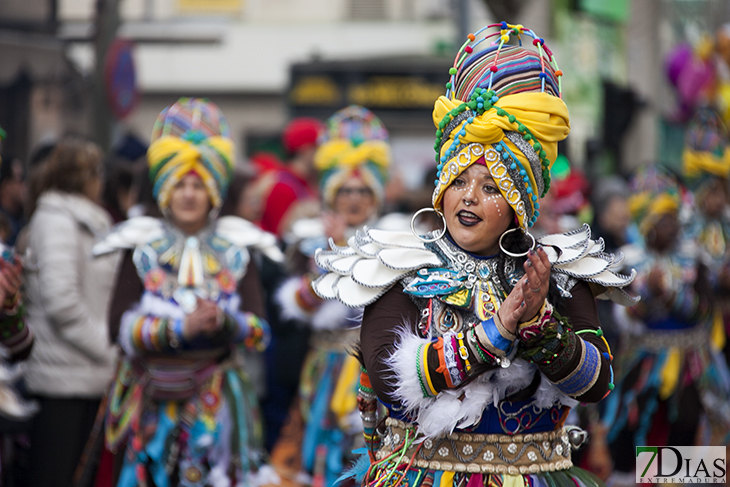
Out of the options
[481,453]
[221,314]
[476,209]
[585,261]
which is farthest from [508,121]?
[221,314]

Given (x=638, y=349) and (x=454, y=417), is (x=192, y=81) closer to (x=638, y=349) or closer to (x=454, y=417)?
(x=638, y=349)

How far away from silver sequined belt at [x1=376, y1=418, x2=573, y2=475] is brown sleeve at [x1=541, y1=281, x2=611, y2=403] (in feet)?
0.69

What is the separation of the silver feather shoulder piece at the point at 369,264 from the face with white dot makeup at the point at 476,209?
0.45 feet


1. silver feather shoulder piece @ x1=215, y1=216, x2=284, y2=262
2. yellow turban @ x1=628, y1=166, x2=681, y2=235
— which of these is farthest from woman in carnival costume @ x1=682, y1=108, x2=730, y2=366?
silver feather shoulder piece @ x1=215, y1=216, x2=284, y2=262

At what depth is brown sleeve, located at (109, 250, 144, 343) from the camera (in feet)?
15.4

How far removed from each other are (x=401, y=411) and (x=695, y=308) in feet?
13.4

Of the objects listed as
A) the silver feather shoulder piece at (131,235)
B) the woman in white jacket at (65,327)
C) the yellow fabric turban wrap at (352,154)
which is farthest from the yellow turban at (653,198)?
the woman in white jacket at (65,327)

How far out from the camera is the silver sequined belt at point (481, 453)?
2938 mm

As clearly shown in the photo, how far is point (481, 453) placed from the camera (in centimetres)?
294

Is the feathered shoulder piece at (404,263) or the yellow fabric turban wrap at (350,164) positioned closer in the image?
the feathered shoulder piece at (404,263)

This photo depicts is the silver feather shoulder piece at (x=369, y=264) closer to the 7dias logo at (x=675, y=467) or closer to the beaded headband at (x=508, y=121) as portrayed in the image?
the beaded headband at (x=508, y=121)

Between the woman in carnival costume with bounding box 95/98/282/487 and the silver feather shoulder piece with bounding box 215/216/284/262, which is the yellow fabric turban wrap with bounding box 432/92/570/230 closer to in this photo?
the woman in carnival costume with bounding box 95/98/282/487

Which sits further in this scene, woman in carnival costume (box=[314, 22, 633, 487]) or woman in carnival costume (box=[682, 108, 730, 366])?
woman in carnival costume (box=[682, 108, 730, 366])

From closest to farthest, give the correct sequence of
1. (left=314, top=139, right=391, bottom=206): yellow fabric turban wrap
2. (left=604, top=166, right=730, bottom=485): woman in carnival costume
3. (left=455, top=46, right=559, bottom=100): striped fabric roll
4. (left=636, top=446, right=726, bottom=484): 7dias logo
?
(left=455, top=46, right=559, bottom=100): striped fabric roll, (left=636, top=446, right=726, bottom=484): 7dias logo, (left=314, top=139, right=391, bottom=206): yellow fabric turban wrap, (left=604, top=166, right=730, bottom=485): woman in carnival costume
